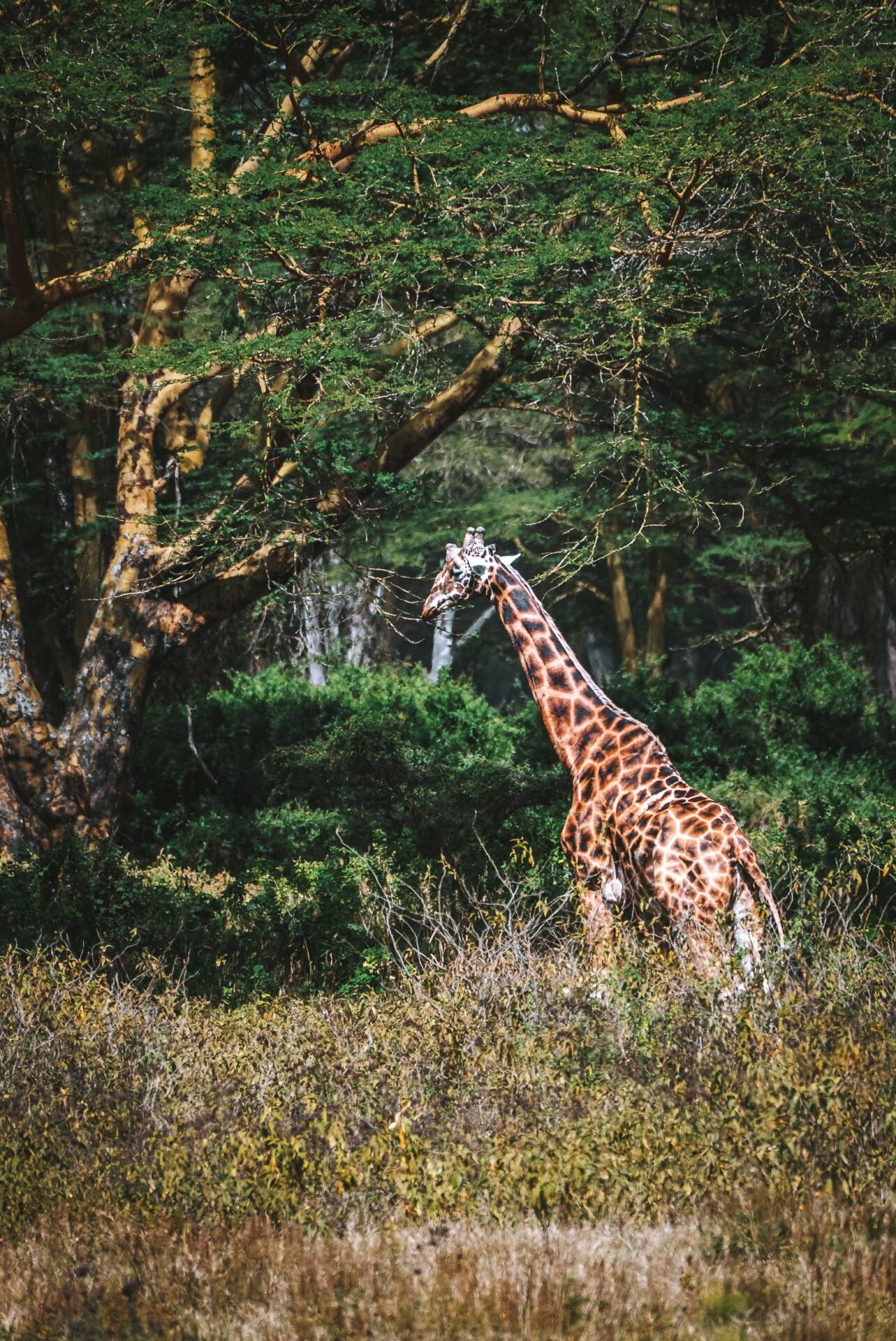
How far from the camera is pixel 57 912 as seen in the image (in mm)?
9289

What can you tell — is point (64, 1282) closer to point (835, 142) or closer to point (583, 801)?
point (583, 801)

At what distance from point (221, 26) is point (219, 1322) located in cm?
872

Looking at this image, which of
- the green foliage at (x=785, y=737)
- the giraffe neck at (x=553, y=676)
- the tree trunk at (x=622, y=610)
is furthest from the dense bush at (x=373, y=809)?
the tree trunk at (x=622, y=610)

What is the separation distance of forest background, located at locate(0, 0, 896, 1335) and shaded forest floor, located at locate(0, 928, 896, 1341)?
0.04 metres

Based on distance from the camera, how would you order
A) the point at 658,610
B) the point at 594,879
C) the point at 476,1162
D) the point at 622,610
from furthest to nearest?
the point at 622,610, the point at 658,610, the point at 594,879, the point at 476,1162

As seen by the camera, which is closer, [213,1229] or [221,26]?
[213,1229]

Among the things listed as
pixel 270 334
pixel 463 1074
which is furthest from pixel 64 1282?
pixel 270 334

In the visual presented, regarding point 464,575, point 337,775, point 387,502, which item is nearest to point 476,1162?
point 464,575

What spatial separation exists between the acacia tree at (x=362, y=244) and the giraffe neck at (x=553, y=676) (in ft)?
5.31

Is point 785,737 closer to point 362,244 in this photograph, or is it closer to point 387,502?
point 387,502

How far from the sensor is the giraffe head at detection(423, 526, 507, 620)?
8320 millimetres

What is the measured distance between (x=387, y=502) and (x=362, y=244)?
137 inches

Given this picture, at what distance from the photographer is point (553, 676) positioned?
7984 mm

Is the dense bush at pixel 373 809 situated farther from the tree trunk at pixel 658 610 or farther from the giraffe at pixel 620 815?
the tree trunk at pixel 658 610
